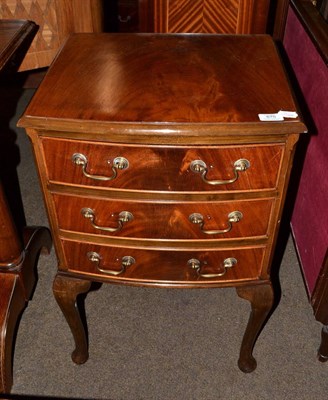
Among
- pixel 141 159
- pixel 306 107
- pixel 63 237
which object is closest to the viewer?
pixel 141 159

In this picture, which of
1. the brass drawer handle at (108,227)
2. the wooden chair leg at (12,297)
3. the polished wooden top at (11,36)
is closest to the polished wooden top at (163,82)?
the polished wooden top at (11,36)

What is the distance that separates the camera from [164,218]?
1.21 metres

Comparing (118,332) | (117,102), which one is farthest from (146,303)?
(117,102)

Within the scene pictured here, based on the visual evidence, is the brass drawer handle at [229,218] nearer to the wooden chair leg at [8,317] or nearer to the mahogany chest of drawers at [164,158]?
the mahogany chest of drawers at [164,158]

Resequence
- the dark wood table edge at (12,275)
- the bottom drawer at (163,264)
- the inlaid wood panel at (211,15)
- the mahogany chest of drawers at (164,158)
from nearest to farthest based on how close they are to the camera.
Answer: the mahogany chest of drawers at (164,158)
the bottom drawer at (163,264)
the dark wood table edge at (12,275)
the inlaid wood panel at (211,15)

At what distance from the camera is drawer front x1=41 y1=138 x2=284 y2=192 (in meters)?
1.09

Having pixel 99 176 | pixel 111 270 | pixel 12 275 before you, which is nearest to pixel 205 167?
pixel 99 176

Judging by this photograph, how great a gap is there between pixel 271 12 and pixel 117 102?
1.11 meters

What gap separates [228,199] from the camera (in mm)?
1161

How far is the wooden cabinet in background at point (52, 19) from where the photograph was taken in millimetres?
1809

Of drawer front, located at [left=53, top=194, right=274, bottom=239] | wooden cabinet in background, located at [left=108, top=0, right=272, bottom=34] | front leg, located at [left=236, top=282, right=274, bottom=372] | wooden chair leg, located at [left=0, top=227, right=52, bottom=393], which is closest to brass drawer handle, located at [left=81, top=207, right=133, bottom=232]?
drawer front, located at [left=53, top=194, right=274, bottom=239]

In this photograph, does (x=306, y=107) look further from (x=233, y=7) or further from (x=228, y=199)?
(x=228, y=199)

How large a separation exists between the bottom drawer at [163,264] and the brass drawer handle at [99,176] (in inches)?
9.3

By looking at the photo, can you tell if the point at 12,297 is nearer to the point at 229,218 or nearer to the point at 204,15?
the point at 229,218
